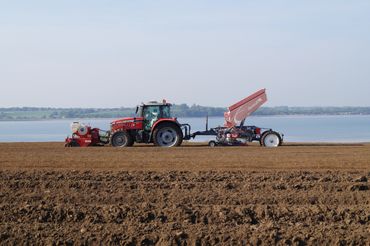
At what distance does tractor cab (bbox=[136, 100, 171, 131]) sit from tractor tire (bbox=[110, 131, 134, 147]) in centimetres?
77

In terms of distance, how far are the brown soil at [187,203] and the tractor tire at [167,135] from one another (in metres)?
6.95

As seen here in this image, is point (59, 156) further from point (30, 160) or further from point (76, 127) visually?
point (76, 127)

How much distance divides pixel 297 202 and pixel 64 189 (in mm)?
4430

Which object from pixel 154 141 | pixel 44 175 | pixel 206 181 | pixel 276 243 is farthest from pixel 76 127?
pixel 276 243

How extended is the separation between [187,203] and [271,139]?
48.5ft

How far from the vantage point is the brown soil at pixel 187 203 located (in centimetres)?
943

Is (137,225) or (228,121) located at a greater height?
(228,121)

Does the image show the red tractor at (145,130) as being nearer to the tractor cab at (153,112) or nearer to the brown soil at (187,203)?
the tractor cab at (153,112)

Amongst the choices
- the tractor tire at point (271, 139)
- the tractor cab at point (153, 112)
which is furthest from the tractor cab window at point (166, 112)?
the tractor tire at point (271, 139)

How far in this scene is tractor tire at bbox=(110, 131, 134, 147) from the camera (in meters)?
25.2

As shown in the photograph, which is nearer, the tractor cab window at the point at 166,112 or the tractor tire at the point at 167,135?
the tractor tire at the point at 167,135

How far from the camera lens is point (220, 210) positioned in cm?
1051

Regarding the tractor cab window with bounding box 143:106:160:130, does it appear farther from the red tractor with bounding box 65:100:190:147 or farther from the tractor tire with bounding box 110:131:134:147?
the tractor tire with bounding box 110:131:134:147

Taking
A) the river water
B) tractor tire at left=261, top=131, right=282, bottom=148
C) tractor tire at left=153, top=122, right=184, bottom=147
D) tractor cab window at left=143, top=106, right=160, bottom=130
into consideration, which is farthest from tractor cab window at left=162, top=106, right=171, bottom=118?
the river water
